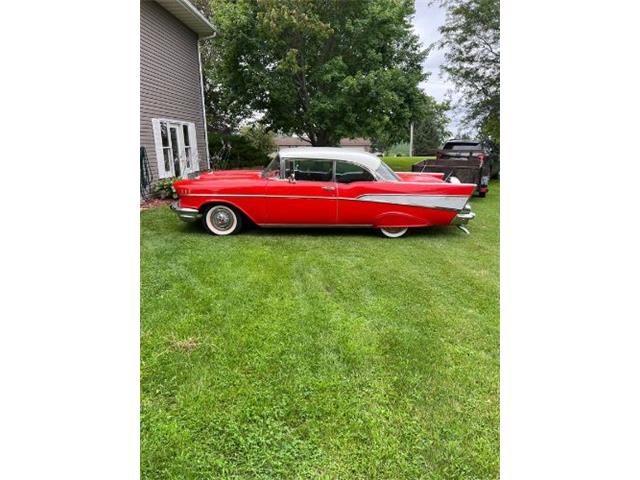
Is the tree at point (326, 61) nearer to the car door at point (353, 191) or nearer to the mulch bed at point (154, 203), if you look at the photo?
the mulch bed at point (154, 203)

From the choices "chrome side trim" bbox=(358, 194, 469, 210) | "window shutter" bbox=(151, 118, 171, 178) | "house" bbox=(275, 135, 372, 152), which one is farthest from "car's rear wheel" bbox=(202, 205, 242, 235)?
"window shutter" bbox=(151, 118, 171, 178)

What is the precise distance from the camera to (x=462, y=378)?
7.86 feet

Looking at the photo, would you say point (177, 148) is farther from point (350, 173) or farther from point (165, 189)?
point (350, 173)

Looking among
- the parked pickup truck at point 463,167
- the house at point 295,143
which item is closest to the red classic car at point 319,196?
the house at point 295,143

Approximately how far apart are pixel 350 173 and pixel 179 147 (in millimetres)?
6443

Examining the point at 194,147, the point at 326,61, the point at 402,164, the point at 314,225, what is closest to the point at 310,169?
the point at 314,225

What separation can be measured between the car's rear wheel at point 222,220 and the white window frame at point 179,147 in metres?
4.21

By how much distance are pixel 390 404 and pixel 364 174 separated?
13.0ft

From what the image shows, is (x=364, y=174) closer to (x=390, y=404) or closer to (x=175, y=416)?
(x=390, y=404)

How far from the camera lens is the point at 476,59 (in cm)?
1249

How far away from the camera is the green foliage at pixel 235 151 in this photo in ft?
49.1

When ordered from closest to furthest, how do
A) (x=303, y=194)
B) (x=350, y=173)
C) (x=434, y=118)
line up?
(x=303, y=194) < (x=350, y=173) < (x=434, y=118)

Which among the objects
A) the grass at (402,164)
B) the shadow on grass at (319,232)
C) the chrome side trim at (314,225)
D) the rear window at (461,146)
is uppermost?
the rear window at (461,146)

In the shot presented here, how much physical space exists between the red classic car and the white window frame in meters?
4.00
